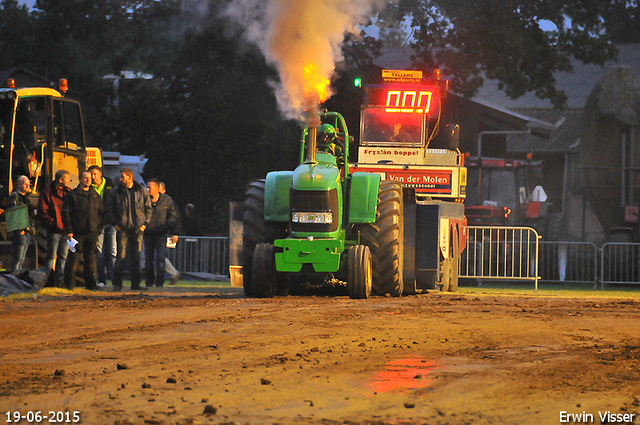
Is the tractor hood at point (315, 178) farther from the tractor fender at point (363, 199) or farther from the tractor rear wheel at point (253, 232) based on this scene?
the tractor rear wheel at point (253, 232)

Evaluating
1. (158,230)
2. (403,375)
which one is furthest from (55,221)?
(403,375)

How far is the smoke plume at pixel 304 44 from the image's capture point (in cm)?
1496

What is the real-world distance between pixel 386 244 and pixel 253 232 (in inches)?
75.4

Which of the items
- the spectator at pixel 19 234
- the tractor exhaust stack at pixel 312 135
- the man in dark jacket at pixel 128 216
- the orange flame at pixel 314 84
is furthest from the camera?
the man in dark jacket at pixel 128 216

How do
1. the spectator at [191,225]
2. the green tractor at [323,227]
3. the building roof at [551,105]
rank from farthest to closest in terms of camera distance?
the building roof at [551,105], the spectator at [191,225], the green tractor at [323,227]

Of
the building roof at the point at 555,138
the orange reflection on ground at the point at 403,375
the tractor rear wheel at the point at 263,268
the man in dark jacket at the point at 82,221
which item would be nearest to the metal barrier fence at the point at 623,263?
the tractor rear wheel at the point at 263,268

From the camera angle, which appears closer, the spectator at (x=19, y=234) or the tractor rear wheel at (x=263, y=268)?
the tractor rear wheel at (x=263, y=268)

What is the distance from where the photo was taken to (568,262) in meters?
21.5

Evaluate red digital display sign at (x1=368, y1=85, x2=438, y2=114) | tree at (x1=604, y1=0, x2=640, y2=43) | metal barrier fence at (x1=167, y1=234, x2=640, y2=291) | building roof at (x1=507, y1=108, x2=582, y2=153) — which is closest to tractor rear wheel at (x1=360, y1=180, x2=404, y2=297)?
red digital display sign at (x1=368, y1=85, x2=438, y2=114)

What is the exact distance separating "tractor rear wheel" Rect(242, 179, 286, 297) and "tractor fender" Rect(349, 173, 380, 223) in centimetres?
109

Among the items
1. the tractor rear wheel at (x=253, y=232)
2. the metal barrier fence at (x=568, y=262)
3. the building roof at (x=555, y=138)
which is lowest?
the metal barrier fence at (x=568, y=262)

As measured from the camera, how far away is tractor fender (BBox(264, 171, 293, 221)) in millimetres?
13688

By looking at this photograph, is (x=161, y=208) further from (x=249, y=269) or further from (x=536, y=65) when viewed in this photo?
(x=536, y=65)

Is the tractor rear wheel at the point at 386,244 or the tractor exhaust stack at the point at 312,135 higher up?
the tractor exhaust stack at the point at 312,135
